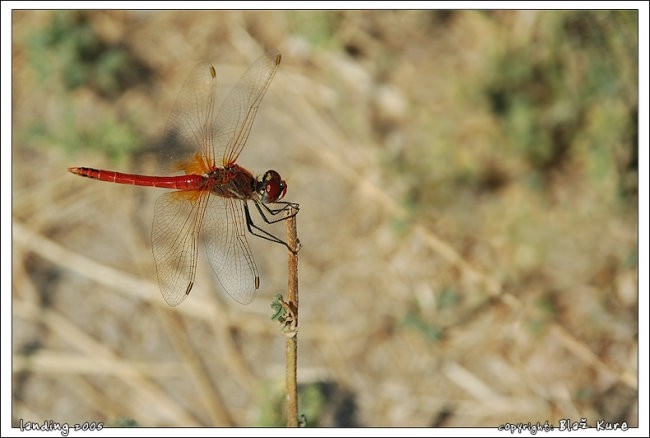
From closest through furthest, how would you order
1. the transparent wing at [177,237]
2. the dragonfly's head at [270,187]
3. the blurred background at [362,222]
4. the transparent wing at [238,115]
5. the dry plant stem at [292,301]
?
the dry plant stem at [292,301], the dragonfly's head at [270,187], the transparent wing at [177,237], the transparent wing at [238,115], the blurred background at [362,222]

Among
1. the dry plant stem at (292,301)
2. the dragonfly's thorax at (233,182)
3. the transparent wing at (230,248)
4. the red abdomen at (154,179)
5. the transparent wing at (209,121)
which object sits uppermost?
the transparent wing at (209,121)

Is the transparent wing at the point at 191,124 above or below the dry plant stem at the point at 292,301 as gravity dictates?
above

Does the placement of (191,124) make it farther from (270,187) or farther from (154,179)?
(270,187)

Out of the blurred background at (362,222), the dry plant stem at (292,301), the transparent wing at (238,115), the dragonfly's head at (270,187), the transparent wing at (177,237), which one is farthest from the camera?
the blurred background at (362,222)

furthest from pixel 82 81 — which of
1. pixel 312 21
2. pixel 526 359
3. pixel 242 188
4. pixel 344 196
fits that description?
pixel 526 359

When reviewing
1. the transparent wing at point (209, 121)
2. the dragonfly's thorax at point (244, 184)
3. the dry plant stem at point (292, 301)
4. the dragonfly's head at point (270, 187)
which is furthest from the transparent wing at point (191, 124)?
the dry plant stem at point (292, 301)

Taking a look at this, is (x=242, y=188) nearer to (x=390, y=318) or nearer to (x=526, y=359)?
(x=390, y=318)

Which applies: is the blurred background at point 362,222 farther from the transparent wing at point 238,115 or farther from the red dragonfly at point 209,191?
the transparent wing at point 238,115

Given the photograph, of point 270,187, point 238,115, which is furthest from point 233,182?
point 238,115

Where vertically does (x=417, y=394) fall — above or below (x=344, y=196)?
below
